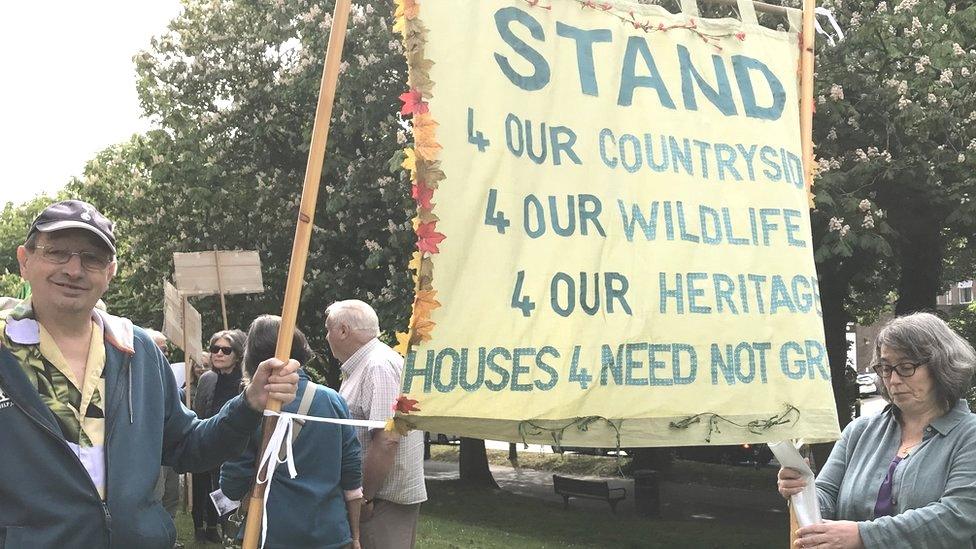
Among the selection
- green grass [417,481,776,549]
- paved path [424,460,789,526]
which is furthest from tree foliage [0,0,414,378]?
paved path [424,460,789,526]

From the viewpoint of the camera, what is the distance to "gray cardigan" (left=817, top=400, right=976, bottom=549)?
3.51m

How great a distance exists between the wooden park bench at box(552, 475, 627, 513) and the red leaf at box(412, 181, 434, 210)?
13165mm

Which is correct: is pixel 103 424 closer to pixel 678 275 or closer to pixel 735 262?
pixel 678 275

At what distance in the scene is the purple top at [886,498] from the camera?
12.0 feet

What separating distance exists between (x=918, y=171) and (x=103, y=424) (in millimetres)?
9842

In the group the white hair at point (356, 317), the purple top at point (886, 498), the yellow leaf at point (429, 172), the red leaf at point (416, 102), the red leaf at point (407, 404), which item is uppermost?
the red leaf at point (416, 102)

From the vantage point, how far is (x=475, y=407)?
307 centimetres

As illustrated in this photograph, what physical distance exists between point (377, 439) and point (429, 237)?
2.24 metres

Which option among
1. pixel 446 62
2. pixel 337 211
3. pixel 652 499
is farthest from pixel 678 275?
pixel 652 499

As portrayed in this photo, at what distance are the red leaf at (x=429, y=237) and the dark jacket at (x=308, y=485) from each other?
1551mm

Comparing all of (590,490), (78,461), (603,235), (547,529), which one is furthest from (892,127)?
(78,461)

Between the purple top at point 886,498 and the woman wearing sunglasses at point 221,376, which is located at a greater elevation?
the woman wearing sunglasses at point 221,376

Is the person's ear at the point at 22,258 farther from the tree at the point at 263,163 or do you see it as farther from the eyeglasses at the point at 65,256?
the tree at the point at 263,163

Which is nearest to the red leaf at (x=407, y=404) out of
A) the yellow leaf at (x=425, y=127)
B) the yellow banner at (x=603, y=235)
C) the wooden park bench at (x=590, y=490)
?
the yellow banner at (x=603, y=235)
